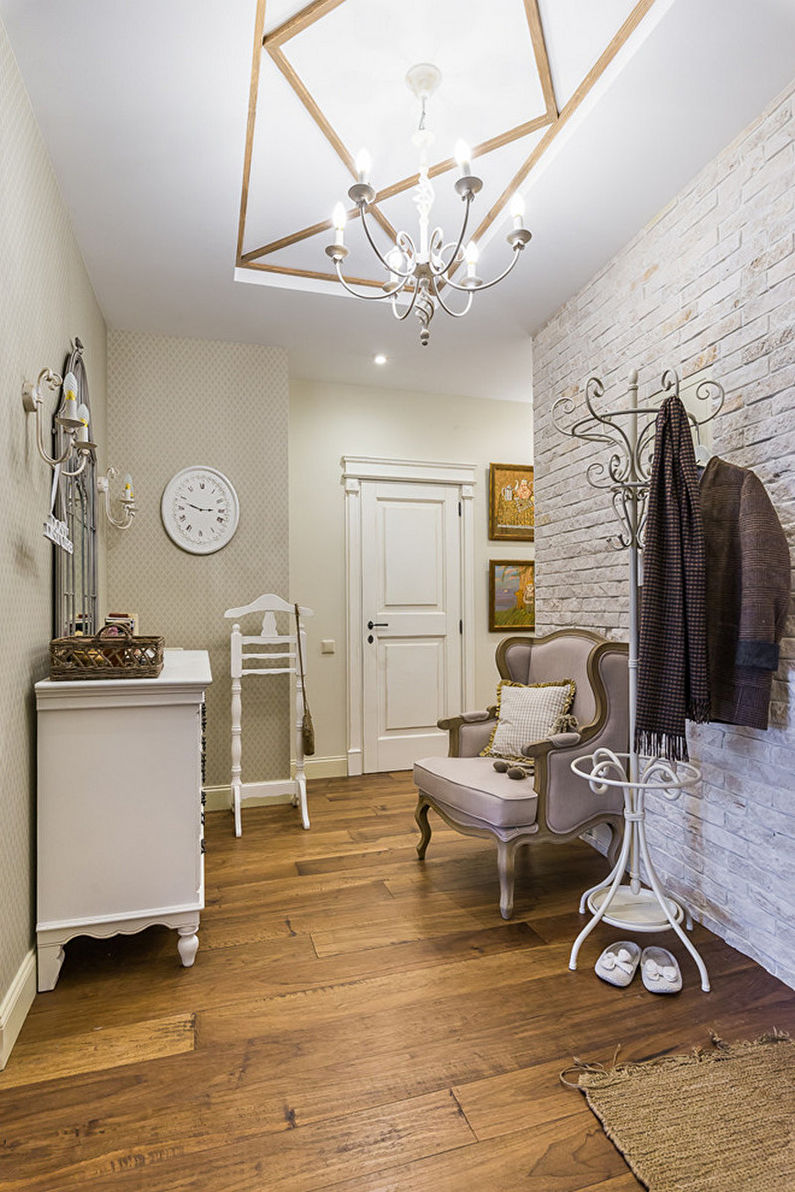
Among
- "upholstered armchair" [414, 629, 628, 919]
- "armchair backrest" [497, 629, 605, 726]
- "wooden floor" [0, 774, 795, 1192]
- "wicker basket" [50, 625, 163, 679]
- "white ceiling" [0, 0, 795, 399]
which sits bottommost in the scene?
"wooden floor" [0, 774, 795, 1192]

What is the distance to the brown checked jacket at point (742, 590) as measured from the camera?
1.89m

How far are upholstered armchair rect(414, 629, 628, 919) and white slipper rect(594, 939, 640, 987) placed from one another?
1.39ft

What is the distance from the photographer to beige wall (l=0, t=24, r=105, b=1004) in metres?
1.79

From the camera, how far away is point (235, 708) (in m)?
3.58

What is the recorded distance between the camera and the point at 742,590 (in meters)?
1.95

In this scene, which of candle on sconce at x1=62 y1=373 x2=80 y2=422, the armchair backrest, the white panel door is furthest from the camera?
the white panel door

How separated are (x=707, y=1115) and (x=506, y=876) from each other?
40.2 inches

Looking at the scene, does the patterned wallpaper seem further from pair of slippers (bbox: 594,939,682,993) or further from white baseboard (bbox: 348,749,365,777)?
pair of slippers (bbox: 594,939,682,993)

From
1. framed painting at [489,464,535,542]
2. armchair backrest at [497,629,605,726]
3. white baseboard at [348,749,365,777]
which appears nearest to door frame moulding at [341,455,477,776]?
white baseboard at [348,749,365,777]

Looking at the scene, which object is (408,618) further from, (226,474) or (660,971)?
(660,971)

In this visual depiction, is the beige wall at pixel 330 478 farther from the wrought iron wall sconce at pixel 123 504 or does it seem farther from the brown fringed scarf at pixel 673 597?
the brown fringed scarf at pixel 673 597

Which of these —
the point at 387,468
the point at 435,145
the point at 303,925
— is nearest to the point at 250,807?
the point at 303,925

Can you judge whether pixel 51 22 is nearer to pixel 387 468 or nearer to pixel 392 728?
pixel 387 468

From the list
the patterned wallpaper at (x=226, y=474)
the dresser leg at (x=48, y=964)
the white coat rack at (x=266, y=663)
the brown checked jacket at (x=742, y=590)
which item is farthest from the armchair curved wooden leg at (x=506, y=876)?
the patterned wallpaper at (x=226, y=474)
